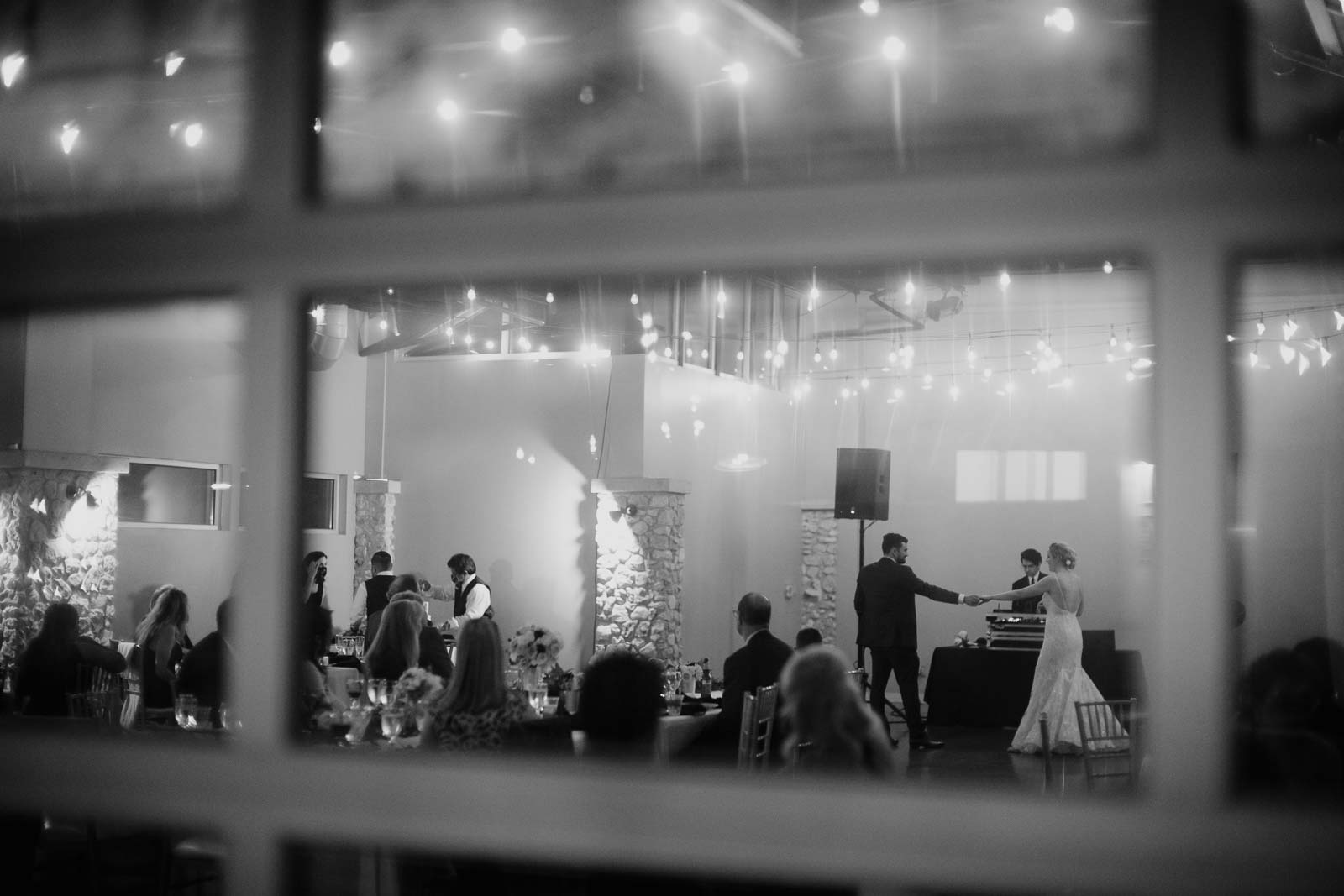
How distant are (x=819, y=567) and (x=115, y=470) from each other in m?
7.44

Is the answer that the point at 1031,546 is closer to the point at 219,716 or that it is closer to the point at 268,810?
the point at 219,716

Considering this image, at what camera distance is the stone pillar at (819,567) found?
13.5 metres

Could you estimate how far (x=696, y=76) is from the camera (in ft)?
23.7

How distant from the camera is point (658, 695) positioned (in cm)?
301

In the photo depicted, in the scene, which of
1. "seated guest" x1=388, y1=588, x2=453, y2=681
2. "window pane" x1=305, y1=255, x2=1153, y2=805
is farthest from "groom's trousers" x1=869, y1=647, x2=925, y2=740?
"seated guest" x1=388, y1=588, x2=453, y2=681

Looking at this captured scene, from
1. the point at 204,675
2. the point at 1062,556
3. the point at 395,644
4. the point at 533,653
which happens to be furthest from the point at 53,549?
the point at 1062,556

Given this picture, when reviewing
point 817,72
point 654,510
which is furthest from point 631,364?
point 817,72

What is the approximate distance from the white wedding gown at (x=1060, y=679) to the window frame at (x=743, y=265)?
8.27 m

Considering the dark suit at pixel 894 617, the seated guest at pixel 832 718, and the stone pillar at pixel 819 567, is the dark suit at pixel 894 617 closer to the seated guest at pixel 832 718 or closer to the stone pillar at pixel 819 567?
the stone pillar at pixel 819 567

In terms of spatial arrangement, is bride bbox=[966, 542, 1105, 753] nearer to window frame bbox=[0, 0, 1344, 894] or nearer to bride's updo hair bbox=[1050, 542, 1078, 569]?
bride's updo hair bbox=[1050, 542, 1078, 569]

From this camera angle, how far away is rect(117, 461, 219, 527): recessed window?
373 inches

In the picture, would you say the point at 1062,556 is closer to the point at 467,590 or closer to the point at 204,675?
the point at 467,590

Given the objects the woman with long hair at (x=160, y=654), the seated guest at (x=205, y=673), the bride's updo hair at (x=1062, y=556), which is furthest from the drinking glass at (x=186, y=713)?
the bride's updo hair at (x=1062, y=556)

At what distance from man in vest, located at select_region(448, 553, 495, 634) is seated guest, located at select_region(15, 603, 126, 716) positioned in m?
4.14
